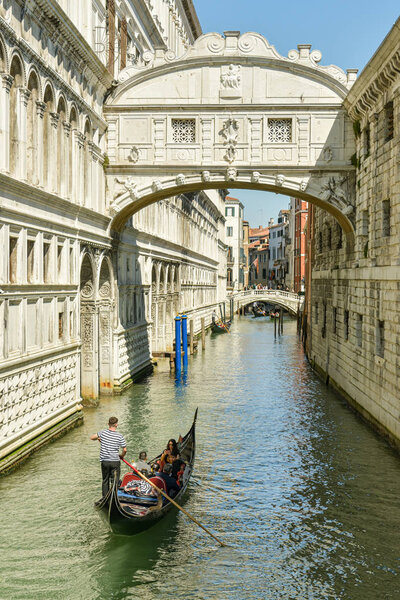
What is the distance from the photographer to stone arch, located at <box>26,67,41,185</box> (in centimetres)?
1385

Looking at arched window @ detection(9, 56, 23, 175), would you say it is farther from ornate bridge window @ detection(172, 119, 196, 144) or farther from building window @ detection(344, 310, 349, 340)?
building window @ detection(344, 310, 349, 340)

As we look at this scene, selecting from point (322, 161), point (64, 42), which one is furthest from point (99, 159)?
point (322, 161)

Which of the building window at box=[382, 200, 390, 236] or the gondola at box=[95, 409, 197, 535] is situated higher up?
the building window at box=[382, 200, 390, 236]

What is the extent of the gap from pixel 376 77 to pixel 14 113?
735 centimetres

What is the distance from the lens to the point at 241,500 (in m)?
11.9

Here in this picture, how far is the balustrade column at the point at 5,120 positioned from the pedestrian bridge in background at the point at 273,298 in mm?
48076

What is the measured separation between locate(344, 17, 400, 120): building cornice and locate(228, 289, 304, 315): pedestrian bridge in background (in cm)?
4186

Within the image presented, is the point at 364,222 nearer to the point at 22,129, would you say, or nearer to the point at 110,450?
the point at 22,129

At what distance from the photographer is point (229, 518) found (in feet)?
36.2

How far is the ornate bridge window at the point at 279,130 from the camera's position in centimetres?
1919

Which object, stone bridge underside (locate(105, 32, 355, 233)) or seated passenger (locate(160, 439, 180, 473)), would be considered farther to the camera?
stone bridge underside (locate(105, 32, 355, 233))

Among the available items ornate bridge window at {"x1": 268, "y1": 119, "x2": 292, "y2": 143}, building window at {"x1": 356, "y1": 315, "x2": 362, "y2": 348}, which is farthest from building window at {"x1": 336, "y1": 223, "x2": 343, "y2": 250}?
ornate bridge window at {"x1": 268, "y1": 119, "x2": 292, "y2": 143}

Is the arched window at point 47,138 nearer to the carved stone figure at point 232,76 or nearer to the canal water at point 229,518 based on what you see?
the canal water at point 229,518

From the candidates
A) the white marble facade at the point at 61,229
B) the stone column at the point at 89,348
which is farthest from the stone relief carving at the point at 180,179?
the stone column at the point at 89,348
